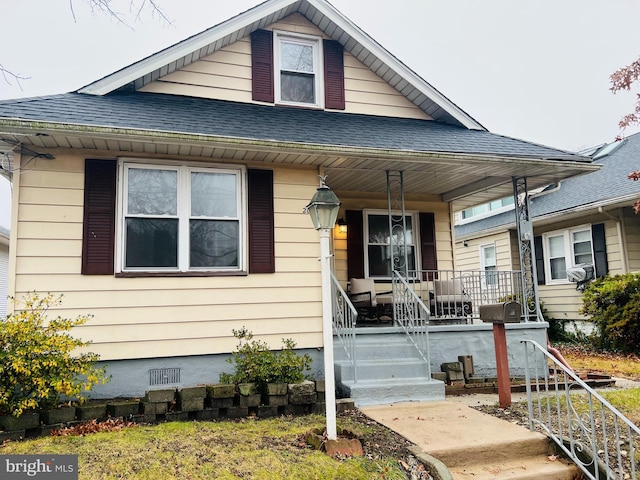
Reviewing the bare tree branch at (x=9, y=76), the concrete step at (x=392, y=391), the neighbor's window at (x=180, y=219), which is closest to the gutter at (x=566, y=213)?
the concrete step at (x=392, y=391)

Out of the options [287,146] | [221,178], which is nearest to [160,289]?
[221,178]

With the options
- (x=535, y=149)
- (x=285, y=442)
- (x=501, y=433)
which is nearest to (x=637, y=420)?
(x=501, y=433)

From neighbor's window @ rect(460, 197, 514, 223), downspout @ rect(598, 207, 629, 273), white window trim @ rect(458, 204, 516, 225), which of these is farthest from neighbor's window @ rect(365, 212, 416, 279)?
white window trim @ rect(458, 204, 516, 225)

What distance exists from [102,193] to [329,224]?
3119 millimetres

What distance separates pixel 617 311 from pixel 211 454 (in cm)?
936

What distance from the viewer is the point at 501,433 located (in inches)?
181

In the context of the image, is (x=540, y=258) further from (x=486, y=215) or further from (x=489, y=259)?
(x=486, y=215)

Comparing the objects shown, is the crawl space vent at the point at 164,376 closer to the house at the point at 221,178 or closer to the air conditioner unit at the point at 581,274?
the house at the point at 221,178

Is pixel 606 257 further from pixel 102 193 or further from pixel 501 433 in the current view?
pixel 102 193

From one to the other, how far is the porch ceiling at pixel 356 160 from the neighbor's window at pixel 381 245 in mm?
591

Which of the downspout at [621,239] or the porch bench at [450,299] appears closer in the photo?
the porch bench at [450,299]

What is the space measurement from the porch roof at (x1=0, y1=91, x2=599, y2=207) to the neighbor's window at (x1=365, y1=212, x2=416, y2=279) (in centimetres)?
83

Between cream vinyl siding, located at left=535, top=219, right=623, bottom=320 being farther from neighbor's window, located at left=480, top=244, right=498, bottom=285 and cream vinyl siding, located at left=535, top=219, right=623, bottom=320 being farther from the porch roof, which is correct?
the porch roof

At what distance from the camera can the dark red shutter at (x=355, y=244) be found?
914cm
